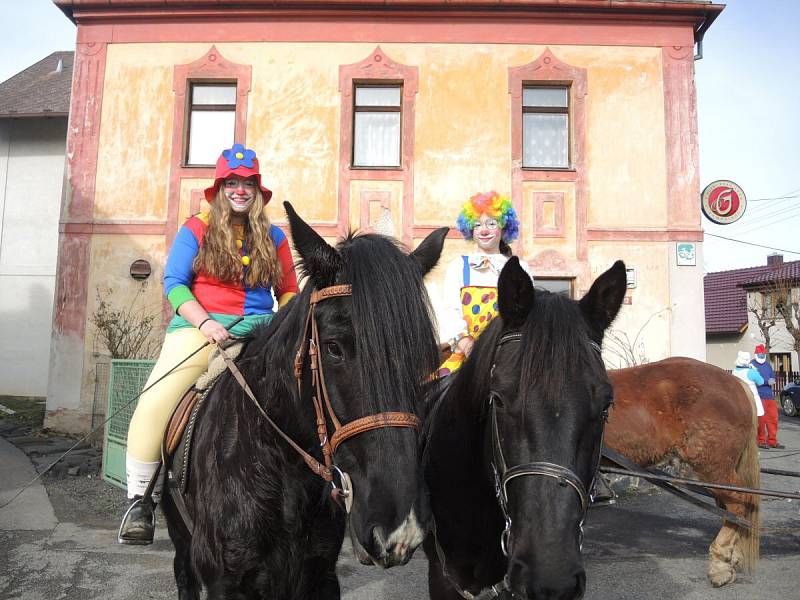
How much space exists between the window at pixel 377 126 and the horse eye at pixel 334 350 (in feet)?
33.9

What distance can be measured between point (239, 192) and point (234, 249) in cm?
29

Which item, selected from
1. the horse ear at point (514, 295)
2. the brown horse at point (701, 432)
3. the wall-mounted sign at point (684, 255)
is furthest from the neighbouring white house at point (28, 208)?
the horse ear at point (514, 295)

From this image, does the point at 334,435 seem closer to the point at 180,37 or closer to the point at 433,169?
the point at 433,169

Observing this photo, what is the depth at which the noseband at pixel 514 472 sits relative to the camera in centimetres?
182

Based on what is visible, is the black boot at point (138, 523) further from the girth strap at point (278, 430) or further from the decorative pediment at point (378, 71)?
the decorative pediment at point (378, 71)

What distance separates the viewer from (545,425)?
6.18ft

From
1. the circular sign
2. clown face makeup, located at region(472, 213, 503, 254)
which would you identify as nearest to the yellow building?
the circular sign

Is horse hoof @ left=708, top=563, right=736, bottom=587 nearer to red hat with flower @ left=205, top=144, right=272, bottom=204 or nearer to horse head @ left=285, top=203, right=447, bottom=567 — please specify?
horse head @ left=285, top=203, right=447, bottom=567

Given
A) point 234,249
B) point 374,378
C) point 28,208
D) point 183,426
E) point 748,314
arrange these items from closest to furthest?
point 374,378, point 183,426, point 234,249, point 28,208, point 748,314

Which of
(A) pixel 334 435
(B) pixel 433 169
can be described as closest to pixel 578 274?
(B) pixel 433 169

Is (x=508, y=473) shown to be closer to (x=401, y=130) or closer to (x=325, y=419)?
(x=325, y=419)

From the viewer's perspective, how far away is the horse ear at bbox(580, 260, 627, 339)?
220cm

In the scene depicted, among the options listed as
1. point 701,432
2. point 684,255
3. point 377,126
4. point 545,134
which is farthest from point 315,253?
point 684,255

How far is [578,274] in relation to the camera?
37.4 feet
